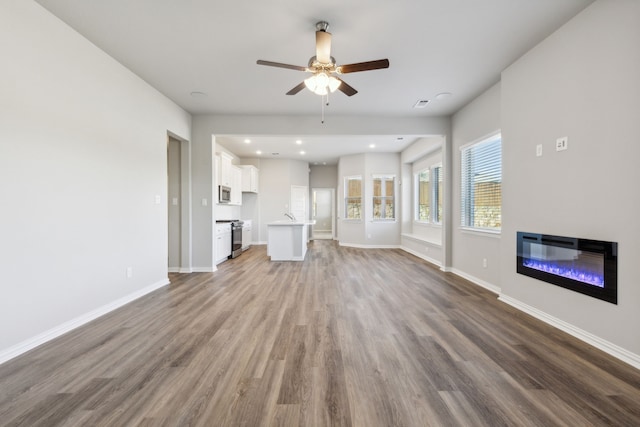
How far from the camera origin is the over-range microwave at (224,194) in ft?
21.0

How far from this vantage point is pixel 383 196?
8.36 metres

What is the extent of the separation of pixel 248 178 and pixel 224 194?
186cm

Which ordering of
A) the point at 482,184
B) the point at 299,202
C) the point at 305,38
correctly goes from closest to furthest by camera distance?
1. the point at 305,38
2. the point at 482,184
3. the point at 299,202

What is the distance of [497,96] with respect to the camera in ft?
12.3

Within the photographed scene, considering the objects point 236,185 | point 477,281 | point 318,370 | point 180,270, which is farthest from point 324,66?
point 236,185

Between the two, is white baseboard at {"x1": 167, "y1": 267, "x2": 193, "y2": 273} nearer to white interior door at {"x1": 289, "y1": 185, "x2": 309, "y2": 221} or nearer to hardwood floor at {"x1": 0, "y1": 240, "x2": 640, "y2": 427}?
hardwood floor at {"x1": 0, "y1": 240, "x2": 640, "y2": 427}

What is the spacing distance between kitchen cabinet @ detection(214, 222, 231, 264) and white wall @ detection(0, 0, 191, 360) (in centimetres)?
194

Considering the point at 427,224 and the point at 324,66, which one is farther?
the point at 427,224

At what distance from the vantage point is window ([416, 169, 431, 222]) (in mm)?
7168

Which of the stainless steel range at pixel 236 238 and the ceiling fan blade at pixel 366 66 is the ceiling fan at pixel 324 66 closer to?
the ceiling fan blade at pixel 366 66

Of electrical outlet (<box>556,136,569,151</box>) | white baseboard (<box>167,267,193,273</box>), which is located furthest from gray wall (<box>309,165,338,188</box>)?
electrical outlet (<box>556,136,569,151</box>)

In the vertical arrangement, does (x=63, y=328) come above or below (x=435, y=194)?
below

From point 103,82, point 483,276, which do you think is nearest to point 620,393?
point 483,276

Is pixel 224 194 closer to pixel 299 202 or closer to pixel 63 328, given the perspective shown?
pixel 299 202
